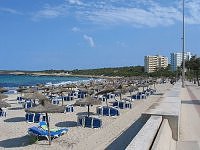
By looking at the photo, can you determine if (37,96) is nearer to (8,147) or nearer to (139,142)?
(8,147)

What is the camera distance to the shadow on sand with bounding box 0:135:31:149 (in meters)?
12.8

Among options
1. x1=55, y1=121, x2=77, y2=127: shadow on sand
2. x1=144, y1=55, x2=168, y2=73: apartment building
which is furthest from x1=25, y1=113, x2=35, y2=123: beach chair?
x1=144, y1=55, x2=168, y2=73: apartment building

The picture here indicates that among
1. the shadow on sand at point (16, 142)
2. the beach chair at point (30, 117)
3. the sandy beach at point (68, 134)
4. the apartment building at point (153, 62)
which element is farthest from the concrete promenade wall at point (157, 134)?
the apartment building at point (153, 62)

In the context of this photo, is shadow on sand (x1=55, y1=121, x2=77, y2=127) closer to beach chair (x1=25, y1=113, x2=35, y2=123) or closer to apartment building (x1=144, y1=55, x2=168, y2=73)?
beach chair (x1=25, y1=113, x2=35, y2=123)

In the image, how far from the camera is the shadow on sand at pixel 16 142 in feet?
42.0

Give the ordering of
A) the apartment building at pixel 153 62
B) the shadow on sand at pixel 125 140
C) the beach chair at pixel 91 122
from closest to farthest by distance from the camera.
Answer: the shadow on sand at pixel 125 140 < the beach chair at pixel 91 122 < the apartment building at pixel 153 62

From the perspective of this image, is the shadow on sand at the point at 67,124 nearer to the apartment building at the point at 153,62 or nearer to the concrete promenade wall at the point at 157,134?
the concrete promenade wall at the point at 157,134

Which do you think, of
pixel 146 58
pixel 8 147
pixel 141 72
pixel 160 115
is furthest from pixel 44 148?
pixel 146 58

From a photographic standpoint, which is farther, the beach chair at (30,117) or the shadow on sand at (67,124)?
the beach chair at (30,117)

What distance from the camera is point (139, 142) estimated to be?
761cm

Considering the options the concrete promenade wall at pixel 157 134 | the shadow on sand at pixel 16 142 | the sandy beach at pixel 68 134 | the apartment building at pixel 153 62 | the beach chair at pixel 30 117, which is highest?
the apartment building at pixel 153 62

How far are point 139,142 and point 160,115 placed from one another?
4.44 m

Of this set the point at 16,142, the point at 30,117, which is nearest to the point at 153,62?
the point at 30,117

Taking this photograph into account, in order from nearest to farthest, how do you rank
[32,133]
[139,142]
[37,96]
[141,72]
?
[139,142] → [32,133] → [37,96] → [141,72]
